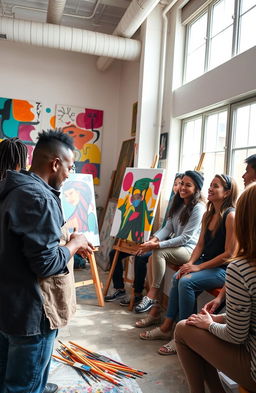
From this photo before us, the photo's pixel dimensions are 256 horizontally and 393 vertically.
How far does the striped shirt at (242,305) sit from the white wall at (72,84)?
13.3 feet

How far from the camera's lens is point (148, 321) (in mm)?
2918

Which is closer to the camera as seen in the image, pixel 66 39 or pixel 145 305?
pixel 145 305

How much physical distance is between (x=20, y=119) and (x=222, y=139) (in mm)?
3180

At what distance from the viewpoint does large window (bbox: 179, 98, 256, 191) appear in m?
2.82

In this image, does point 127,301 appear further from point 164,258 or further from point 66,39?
point 66,39

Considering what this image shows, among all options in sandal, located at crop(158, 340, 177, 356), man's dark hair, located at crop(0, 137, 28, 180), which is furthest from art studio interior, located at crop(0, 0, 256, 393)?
man's dark hair, located at crop(0, 137, 28, 180)

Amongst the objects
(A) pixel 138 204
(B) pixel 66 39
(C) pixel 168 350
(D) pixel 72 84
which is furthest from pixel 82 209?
(D) pixel 72 84

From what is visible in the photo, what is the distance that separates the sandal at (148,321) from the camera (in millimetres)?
2899

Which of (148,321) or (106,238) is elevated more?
(106,238)

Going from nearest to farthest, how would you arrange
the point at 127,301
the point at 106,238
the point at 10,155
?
the point at 10,155 < the point at 127,301 < the point at 106,238

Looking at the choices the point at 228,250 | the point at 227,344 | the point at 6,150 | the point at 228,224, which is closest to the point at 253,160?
the point at 228,224

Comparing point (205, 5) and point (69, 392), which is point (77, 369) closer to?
point (69, 392)

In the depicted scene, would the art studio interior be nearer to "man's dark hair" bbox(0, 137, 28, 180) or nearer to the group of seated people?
the group of seated people

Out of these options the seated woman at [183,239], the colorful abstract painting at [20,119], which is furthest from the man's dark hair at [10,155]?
the colorful abstract painting at [20,119]
